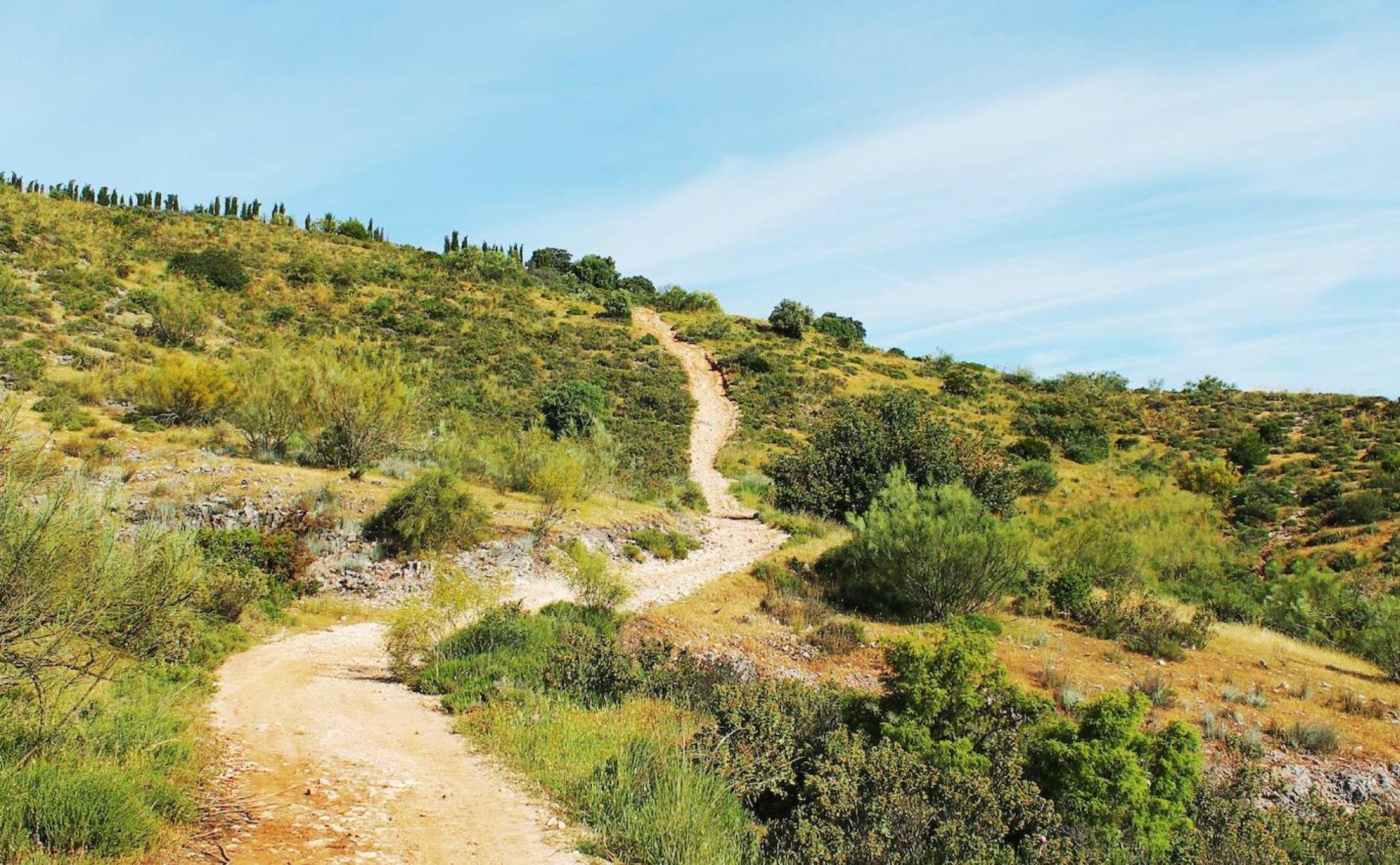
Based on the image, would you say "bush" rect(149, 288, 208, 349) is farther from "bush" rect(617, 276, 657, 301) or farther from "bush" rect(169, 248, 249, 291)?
"bush" rect(617, 276, 657, 301)

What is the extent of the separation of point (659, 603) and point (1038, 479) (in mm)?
25934

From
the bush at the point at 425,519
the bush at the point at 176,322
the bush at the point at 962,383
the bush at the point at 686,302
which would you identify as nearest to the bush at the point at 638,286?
the bush at the point at 686,302

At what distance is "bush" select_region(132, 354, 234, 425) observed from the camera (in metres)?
22.0

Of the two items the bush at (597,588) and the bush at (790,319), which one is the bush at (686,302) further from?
the bush at (597,588)

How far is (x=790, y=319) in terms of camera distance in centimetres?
6438

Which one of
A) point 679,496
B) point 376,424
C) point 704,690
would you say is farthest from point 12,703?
point 679,496

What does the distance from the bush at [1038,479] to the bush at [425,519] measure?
26.8 m

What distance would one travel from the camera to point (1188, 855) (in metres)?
6.36

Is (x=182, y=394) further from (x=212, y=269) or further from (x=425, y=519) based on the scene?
(x=212, y=269)

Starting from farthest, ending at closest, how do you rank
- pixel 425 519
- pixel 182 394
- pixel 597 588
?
1. pixel 182 394
2. pixel 425 519
3. pixel 597 588

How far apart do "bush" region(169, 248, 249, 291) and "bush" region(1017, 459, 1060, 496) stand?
41.8 m

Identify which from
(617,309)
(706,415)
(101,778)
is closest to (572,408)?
(706,415)

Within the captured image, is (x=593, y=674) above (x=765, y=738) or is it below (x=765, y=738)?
below

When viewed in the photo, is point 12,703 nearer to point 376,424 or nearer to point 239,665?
point 239,665
